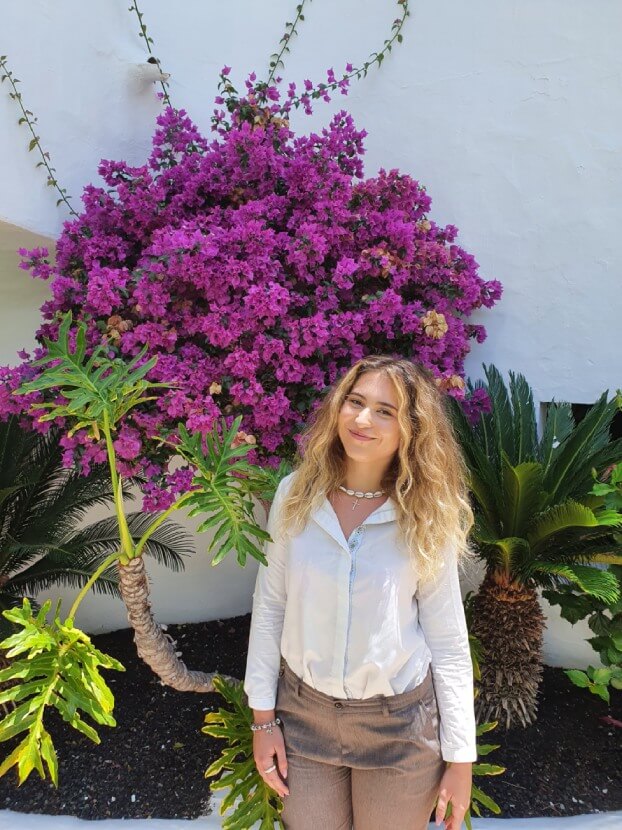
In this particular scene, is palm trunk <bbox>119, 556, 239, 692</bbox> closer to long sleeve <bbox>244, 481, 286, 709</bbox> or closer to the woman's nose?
long sleeve <bbox>244, 481, 286, 709</bbox>

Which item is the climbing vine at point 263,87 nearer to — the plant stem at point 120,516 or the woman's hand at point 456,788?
the plant stem at point 120,516

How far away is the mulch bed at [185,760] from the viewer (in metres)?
2.70

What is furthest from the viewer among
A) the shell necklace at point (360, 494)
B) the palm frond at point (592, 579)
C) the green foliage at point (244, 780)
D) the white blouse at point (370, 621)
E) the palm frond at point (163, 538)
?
the palm frond at point (163, 538)

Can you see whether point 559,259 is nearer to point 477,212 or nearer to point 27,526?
point 477,212

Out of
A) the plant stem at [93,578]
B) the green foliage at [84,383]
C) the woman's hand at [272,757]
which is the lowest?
the woman's hand at [272,757]

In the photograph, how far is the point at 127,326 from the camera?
2.72 m

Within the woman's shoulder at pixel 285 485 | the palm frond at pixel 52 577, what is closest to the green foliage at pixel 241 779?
the palm frond at pixel 52 577

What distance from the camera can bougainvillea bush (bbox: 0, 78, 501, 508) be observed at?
8.67 ft

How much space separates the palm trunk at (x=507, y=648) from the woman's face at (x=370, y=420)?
1623mm

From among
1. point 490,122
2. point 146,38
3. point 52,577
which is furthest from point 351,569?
point 146,38

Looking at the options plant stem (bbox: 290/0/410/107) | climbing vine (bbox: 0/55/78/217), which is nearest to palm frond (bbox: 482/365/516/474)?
plant stem (bbox: 290/0/410/107)

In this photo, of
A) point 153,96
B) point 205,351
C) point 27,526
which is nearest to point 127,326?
point 205,351

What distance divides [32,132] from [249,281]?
4.57 feet

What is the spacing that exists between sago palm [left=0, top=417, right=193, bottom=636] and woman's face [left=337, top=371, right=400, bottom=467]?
1.78m
